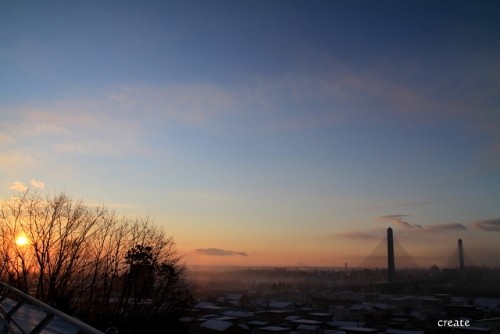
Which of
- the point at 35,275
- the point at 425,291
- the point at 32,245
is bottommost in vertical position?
the point at 425,291

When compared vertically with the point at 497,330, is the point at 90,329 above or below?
above

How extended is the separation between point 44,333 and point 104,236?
15921 millimetres

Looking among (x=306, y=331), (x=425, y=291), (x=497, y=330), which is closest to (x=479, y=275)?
(x=425, y=291)

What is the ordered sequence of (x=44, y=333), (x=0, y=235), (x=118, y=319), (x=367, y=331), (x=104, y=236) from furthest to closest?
1. (x=367, y=331)
2. (x=104, y=236)
3. (x=0, y=235)
4. (x=118, y=319)
5. (x=44, y=333)

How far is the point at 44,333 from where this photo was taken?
181 inches

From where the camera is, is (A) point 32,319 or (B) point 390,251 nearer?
(A) point 32,319

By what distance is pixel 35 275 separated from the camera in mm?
16828

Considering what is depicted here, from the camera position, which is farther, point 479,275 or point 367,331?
point 479,275

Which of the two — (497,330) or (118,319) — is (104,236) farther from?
(497,330)

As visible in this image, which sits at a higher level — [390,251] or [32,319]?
[390,251]

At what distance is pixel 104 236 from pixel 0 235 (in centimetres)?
460

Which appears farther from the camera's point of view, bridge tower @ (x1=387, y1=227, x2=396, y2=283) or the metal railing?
bridge tower @ (x1=387, y1=227, x2=396, y2=283)

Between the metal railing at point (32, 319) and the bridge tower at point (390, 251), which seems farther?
the bridge tower at point (390, 251)

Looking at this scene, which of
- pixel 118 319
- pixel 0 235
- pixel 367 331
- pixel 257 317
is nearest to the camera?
pixel 118 319
